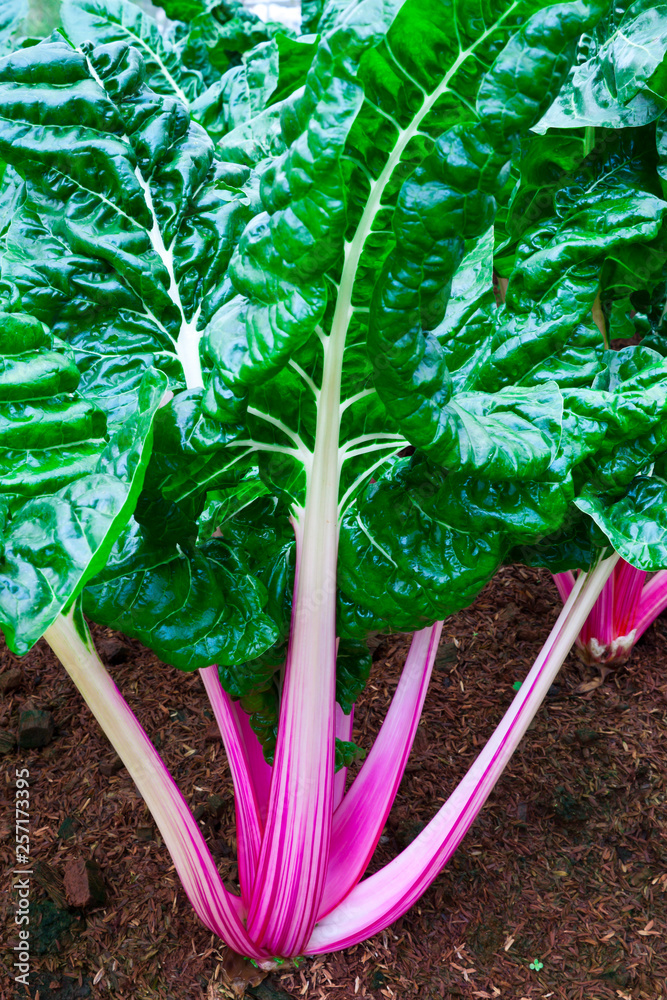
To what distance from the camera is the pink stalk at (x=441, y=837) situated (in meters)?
1.39

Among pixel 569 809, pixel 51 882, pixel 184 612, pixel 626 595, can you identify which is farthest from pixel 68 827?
pixel 626 595

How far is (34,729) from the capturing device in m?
1.75

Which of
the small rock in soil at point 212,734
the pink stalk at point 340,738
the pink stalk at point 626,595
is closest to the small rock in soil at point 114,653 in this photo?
the small rock in soil at point 212,734

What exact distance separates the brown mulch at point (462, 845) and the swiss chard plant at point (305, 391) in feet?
0.41

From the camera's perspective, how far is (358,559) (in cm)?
116

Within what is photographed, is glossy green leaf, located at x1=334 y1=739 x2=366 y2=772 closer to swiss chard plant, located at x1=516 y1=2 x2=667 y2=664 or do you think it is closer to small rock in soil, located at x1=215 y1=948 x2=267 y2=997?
small rock in soil, located at x1=215 y1=948 x2=267 y2=997

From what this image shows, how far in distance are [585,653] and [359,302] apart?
4.10 ft

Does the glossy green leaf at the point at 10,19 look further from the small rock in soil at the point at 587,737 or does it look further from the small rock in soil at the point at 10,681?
the small rock in soil at the point at 587,737

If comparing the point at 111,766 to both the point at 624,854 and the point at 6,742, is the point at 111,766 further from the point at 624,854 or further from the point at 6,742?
the point at 624,854

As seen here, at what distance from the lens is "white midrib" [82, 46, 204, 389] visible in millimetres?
1247

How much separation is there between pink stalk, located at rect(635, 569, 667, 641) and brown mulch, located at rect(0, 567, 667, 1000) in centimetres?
9

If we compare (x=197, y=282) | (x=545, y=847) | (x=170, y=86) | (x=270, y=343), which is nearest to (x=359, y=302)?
(x=270, y=343)

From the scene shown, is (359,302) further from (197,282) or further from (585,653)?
(585,653)

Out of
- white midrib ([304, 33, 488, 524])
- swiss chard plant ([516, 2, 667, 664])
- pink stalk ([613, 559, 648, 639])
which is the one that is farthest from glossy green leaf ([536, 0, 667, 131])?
pink stalk ([613, 559, 648, 639])
